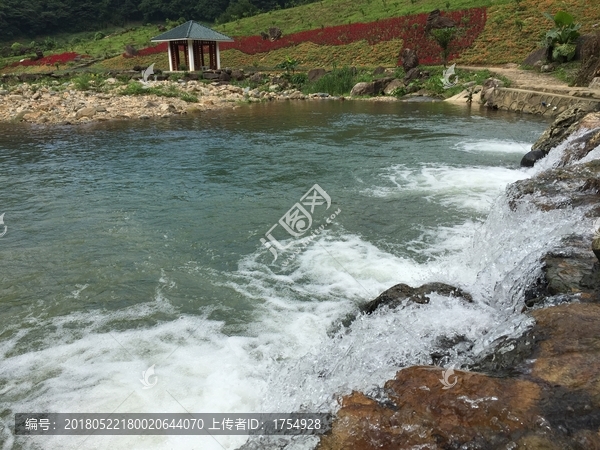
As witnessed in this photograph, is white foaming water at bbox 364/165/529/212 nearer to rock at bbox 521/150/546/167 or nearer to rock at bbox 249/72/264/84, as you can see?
rock at bbox 521/150/546/167

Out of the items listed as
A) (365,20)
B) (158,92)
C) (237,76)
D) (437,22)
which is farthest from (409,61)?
(158,92)

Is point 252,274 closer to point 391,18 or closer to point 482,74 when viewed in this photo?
point 482,74

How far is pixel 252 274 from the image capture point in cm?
630

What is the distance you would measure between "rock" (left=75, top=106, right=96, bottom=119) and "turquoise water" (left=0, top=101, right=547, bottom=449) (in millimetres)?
7178

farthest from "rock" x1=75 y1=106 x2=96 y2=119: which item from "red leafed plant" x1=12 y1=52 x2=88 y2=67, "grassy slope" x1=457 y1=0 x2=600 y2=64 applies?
"red leafed plant" x1=12 y1=52 x2=88 y2=67

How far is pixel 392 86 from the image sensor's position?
1115 inches

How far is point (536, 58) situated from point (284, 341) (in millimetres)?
27943

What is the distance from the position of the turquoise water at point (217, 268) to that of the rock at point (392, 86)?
14915 millimetres

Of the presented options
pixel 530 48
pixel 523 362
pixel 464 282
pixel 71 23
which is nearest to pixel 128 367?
pixel 523 362

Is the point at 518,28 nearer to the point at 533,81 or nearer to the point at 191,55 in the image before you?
the point at 533,81

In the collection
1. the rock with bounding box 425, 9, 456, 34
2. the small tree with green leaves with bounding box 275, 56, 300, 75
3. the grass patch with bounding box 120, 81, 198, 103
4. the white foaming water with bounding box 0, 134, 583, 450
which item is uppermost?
the rock with bounding box 425, 9, 456, 34

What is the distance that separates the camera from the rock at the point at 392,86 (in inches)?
1101

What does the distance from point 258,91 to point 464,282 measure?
26.7m

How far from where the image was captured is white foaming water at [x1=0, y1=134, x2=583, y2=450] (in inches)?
143
